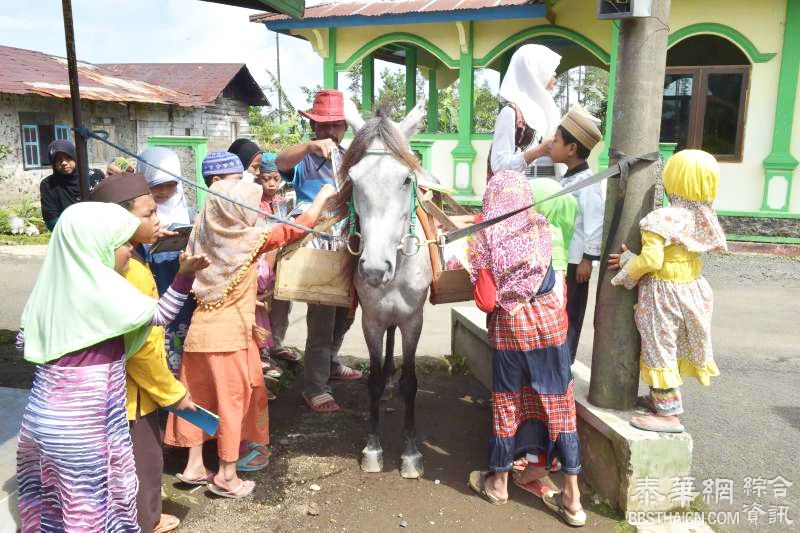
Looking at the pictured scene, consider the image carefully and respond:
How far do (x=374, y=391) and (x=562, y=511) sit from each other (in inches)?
47.1

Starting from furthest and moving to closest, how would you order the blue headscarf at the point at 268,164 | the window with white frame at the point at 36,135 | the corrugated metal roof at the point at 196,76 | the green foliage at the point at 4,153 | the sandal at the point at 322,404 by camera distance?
the corrugated metal roof at the point at 196,76 < the window with white frame at the point at 36,135 < the green foliage at the point at 4,153 < the blue headscarf at the point at 268,164 < the sandal at the point at 322,404

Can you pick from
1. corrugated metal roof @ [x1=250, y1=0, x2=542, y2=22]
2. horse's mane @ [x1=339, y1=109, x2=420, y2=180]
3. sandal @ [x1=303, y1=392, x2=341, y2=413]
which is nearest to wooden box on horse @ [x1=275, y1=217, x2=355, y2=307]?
horse's mane @ [x1=339, y1=109, x2=420, y2=180]

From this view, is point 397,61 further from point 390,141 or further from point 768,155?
point 390,141

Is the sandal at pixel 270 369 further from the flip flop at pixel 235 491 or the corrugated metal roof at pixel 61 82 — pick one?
the corrugated metal roof at pixel 61 82

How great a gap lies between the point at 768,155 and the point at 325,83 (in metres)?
8.13

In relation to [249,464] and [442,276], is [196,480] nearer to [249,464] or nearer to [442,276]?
[249,464]

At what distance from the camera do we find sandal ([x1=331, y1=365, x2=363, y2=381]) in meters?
4.81

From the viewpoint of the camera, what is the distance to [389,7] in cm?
1209

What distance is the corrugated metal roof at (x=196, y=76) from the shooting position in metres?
Answer: 21.8

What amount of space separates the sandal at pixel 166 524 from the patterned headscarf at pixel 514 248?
1.79 m

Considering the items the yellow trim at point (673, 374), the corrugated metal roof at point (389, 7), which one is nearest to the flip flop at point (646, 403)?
the yellow trim at point (673, 374)

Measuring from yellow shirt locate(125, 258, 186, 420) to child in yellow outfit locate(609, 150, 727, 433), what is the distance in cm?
208

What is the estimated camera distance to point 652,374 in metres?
3.02

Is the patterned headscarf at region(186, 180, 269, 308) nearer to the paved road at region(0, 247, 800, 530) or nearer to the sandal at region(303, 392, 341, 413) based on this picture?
the sandal at region(303, 392, 341, 413)
